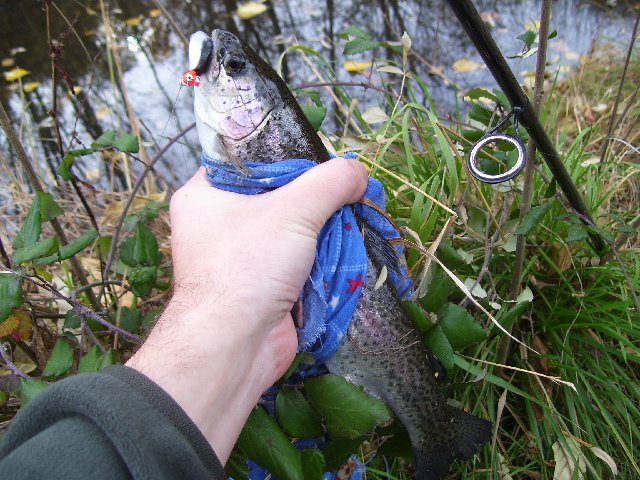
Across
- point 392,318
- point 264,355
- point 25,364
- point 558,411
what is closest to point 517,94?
point 392,318

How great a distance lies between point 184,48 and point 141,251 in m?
2.66

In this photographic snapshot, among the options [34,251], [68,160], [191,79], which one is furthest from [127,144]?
[34,251]

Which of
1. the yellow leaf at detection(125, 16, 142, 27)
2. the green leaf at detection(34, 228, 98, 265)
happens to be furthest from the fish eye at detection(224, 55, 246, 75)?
the yellow leaf at detection(125, 16, 142, 27)

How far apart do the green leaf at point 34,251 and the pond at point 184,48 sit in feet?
8.50

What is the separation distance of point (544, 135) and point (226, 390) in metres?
1.14

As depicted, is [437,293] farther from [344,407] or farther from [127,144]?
[127,144]

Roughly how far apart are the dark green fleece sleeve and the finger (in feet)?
2.16

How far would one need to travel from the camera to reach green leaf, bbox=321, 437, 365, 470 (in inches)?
60.6

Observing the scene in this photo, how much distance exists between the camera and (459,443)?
1833 mm

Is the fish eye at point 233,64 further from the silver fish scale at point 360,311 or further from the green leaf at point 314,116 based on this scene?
the green leaf at point 314,116

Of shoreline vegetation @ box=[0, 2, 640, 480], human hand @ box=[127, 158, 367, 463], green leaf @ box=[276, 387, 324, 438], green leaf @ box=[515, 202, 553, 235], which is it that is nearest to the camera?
human hand @ box=[127, 158, 367, 463]

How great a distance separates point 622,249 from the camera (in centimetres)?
226

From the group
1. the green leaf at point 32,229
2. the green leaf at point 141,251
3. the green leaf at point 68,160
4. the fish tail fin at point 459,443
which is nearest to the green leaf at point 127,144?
the green leaf at point 68,160

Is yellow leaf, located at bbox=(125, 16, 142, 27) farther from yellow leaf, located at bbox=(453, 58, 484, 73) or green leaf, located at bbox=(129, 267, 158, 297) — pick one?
green leaf, located at bbox=(129, 267, 158, 297)
